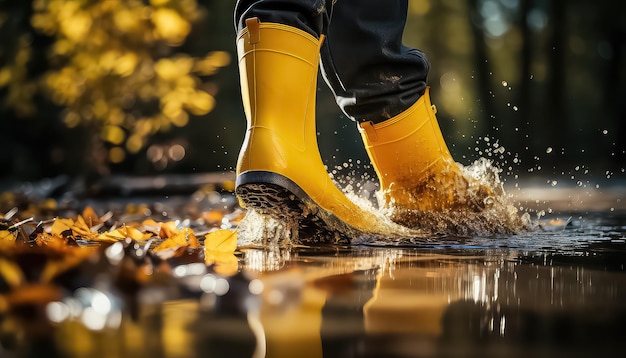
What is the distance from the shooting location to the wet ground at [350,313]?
86 centimetres

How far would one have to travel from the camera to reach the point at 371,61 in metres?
2.38

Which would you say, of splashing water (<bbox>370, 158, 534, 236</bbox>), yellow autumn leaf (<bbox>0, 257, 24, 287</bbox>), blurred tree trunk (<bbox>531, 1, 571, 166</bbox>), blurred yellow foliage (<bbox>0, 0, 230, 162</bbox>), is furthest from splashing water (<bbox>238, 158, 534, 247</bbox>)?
blurred tree trunk (<bbox>531, 1, 571, 166</bbox>)

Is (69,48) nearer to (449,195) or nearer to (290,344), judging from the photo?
(449,195)

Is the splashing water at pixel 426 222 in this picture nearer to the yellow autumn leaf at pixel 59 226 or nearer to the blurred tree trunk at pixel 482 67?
the yellow autumn leaf at pixel 59 226

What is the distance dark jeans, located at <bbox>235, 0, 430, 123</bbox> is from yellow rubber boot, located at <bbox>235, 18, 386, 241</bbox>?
28 centimetres

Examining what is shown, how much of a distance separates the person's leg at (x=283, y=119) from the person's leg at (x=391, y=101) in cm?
30

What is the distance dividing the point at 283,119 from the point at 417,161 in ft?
2.19

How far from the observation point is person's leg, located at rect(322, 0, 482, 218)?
7.74 ft

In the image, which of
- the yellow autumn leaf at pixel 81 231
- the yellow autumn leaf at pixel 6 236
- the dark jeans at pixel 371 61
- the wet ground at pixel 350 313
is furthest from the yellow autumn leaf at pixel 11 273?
the dark jeans at pixel 371 61

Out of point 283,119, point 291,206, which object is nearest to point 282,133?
point 283,119

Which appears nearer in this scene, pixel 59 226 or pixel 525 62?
pixel 59 226

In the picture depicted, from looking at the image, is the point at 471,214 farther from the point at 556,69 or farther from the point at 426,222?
the point at 556,69

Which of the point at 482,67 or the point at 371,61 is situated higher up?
the point at 482,67

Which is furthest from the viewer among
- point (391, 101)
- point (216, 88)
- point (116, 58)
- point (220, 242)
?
point (216, 88)
